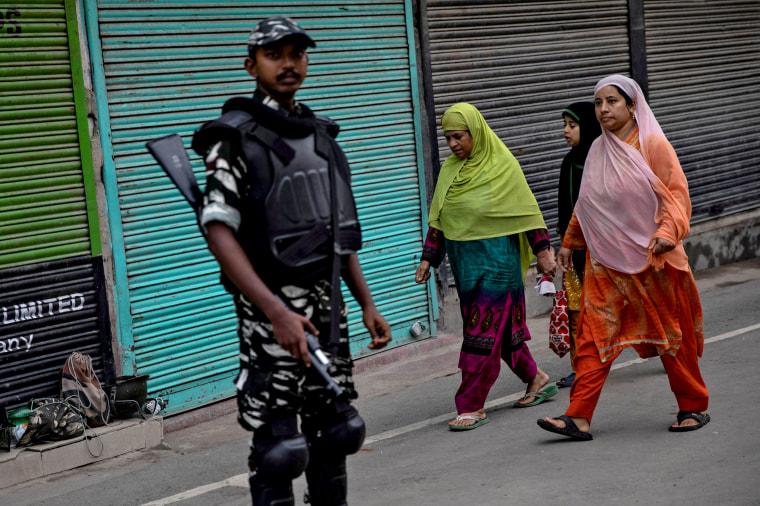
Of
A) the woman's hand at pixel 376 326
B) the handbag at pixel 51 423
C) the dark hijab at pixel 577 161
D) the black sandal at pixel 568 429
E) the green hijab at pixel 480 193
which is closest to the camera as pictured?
the woman's hand at pixel 376 326

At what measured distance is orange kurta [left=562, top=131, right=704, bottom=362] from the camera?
16.9ft

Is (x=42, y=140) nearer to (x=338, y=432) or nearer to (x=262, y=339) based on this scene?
(x=262, y=339)

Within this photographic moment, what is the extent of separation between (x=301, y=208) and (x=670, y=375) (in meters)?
2.76

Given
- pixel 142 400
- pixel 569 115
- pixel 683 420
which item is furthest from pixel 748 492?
pixel 142 400

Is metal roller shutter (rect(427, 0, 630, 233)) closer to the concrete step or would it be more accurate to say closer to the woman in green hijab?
the woman in green hijab

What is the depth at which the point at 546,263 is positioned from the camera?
5.96 metres

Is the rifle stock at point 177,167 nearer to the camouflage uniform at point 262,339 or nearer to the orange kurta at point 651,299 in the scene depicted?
the camouflage uniform at point 262,339

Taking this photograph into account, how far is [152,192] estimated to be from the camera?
21.0ft

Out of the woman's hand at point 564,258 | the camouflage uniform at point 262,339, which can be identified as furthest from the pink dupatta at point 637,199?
the camouflage uniform at point 262,339

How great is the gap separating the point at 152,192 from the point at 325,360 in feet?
11.6

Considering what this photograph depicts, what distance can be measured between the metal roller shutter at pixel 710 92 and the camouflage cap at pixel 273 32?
8.02 meters

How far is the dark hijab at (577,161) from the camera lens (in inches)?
253

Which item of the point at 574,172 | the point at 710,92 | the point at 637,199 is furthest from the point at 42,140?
the point at 710,92

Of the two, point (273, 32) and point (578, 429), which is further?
point (578, 429)
